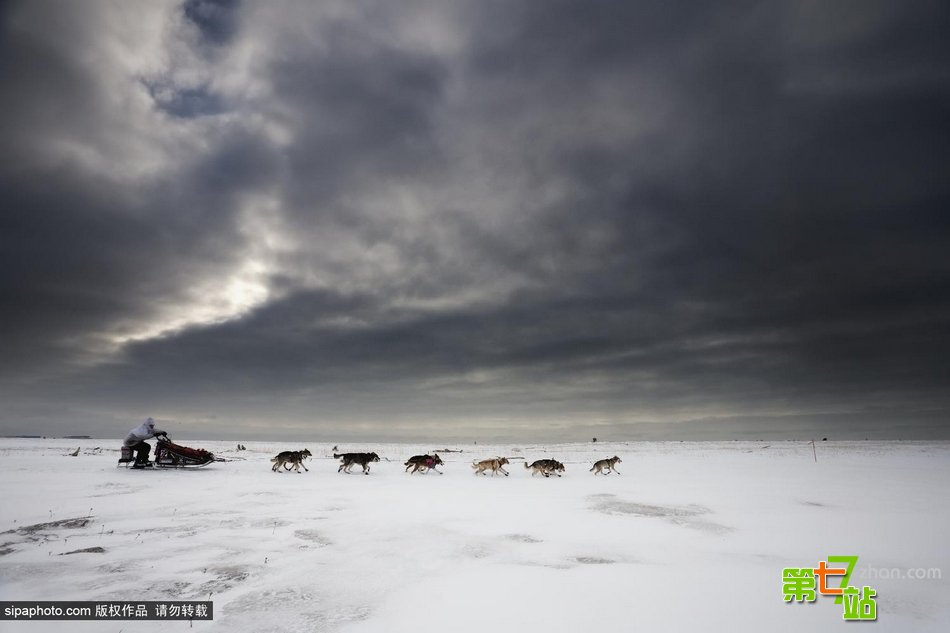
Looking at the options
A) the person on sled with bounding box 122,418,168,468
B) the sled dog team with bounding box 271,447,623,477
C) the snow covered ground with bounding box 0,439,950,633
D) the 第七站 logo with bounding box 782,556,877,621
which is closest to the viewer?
the snow covered ground with bounding box 0,439,950,633

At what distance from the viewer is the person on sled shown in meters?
19.1

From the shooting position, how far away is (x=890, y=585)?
552 cm

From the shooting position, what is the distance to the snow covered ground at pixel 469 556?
14.7ft

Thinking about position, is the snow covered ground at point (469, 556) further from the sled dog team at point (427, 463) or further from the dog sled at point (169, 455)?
the sled dog team at point (427, 463)

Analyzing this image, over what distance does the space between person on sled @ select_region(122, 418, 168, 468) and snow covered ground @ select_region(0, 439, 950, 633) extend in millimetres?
5636

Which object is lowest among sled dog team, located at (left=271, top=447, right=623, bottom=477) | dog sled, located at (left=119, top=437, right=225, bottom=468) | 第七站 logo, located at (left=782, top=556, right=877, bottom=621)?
sled dog team, located at (left=271, top=447, right=623, bottom=477)

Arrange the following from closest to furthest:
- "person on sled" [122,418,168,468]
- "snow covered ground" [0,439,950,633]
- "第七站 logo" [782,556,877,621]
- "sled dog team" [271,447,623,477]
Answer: "snow covered ground" [0,439,950,633] < "第七站 logo" [782,556,877,621] < "person on sled" [122,418,168,468] < "sled dog team" [271,447,623,477]

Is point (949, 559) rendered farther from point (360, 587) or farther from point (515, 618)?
point (360, 587)

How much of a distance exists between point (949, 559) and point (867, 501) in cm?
677

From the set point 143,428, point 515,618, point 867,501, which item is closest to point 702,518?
point 867,501

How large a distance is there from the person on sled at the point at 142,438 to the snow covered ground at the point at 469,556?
564cm

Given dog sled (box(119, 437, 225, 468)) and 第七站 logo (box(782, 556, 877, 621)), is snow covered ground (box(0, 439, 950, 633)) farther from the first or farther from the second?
dog sled (box(119, 437, 225, 468))

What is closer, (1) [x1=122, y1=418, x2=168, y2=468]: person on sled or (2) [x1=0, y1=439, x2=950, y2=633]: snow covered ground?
(2) [x1=0, y1=439, x2=950, y2=633]: snow covered ground

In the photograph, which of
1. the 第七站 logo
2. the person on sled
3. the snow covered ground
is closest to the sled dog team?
Result: the person on sled
